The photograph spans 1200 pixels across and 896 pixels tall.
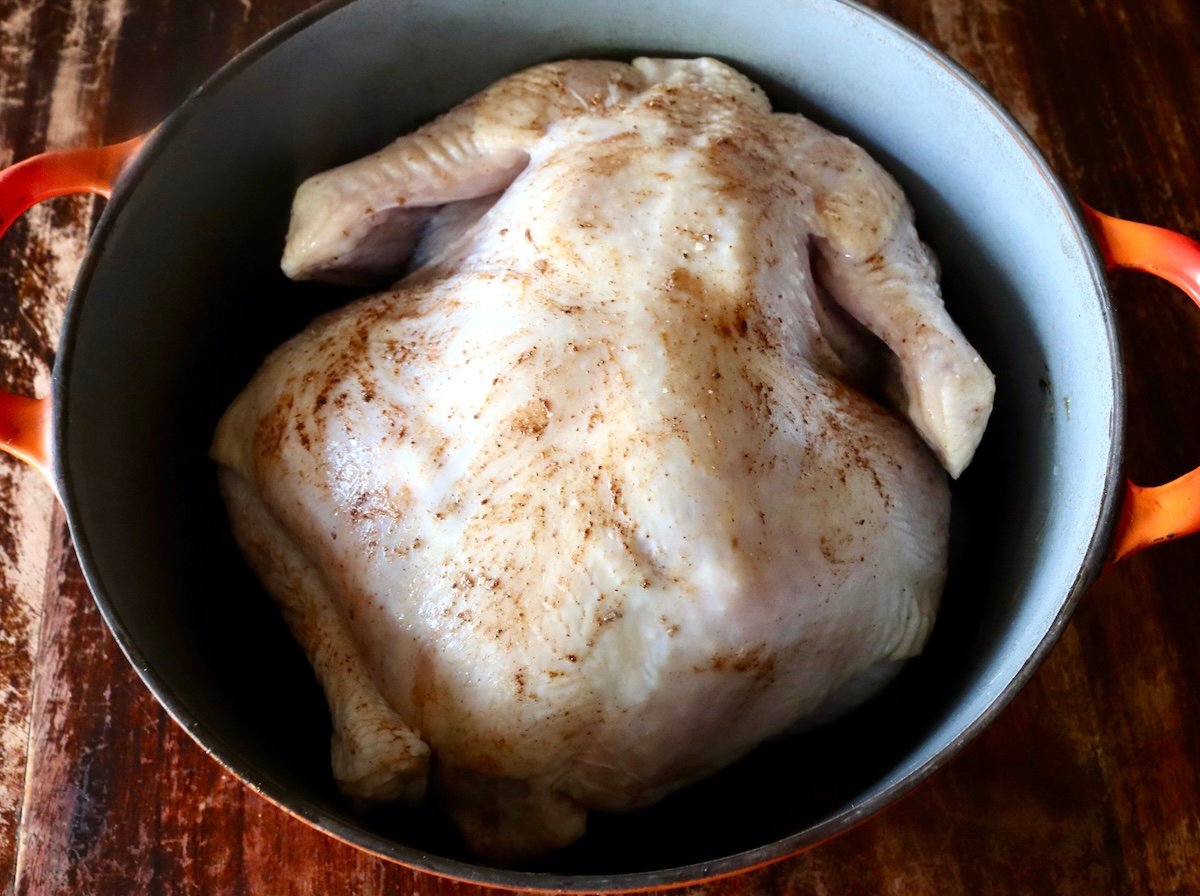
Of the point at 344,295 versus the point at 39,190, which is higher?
the point at 39,190

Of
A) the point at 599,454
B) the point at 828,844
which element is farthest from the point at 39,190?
the point at 828,844

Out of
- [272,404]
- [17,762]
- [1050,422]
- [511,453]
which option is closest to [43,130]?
[272,404]

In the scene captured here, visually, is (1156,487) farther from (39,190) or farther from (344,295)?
(39,190)

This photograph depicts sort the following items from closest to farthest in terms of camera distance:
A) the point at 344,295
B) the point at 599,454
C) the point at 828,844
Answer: the point at 599,454 → the point at 828,844 → the point at 344,295

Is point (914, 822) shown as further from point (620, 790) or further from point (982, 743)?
point (620, 790)

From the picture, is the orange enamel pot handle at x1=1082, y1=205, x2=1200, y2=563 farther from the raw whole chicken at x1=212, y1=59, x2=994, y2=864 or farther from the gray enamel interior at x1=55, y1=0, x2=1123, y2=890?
the raw whole chicken at x1=212, y1=59, x2=994, y2=864

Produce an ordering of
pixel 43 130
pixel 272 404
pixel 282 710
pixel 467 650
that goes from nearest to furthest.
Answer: pixel 467 650, pixel 272 404, pixel 282 710, pixel 43 130
